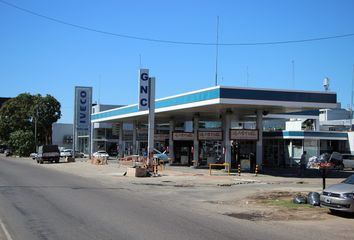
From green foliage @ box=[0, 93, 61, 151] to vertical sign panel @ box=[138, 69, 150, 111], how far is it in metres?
65.3

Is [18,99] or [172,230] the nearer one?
[172,230]

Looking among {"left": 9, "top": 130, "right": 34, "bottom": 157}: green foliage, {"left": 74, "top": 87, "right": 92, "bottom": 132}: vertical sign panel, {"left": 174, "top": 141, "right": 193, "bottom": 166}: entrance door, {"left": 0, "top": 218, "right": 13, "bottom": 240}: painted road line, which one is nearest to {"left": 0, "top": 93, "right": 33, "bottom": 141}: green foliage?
{"left": 9, "top": 130, "right": 34, "bottom": 157}: green foliage

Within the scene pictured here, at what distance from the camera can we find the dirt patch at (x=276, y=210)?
14.7 meters

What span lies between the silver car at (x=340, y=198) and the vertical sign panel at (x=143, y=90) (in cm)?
2577

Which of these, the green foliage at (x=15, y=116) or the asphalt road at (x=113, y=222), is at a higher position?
the green foliage at (x=15, y=116)

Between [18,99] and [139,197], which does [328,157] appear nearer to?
[139,197]

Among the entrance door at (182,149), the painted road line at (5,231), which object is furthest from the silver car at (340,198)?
the entrance door at (182,149)

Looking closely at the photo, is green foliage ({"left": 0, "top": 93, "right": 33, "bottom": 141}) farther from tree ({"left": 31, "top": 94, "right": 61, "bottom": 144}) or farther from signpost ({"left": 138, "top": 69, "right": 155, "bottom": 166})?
signpost ({"left": 138, "top": 69, "right": 155, "bottom": 166})

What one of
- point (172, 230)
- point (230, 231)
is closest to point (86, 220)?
point (172, 230)

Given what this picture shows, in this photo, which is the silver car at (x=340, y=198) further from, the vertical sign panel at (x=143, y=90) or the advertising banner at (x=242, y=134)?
the vertical sign panel at (x=143, y=90)

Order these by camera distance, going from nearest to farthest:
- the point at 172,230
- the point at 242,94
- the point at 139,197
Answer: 1. the point at 172,230
2. the point at 139,197
3. the point at 242,94

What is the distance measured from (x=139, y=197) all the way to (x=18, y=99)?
8891 cm

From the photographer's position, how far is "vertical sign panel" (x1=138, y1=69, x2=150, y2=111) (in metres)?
39.8

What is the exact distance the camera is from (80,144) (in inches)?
3836
